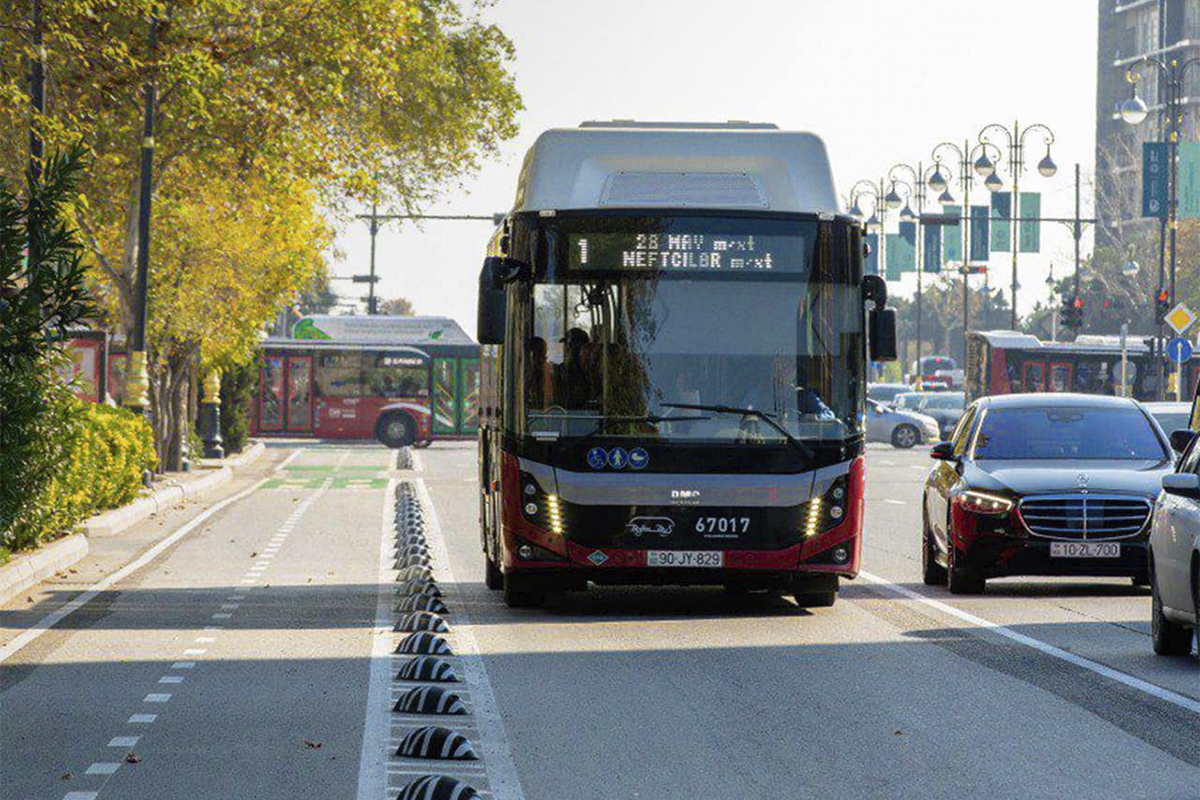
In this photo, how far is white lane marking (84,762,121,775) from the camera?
30.0 ft

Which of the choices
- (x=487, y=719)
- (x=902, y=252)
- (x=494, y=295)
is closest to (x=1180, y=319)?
(x=902, y=252)

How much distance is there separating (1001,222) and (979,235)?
1074 millimetres

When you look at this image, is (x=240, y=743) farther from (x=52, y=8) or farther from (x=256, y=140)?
(x=256, y=140)

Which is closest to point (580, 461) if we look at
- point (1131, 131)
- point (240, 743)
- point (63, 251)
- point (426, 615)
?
point (426, 615)

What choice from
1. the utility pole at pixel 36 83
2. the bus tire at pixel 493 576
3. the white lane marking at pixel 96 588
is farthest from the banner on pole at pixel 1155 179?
the bus tire at pixel 493 576

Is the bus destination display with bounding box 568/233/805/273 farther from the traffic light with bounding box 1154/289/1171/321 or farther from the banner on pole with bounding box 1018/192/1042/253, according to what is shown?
the banner on pole with bounding box 1018/192/1042/253

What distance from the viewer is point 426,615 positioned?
1503cm

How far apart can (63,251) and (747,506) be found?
17.2 ft

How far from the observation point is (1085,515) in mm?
17828

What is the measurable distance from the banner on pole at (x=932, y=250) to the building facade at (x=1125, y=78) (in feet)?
194

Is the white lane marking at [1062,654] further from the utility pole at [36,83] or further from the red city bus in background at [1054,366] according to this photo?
the red city bus in background at [1054,366]

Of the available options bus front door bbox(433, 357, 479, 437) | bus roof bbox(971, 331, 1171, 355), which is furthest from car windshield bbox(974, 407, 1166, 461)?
bus front door bbox(433, 357, 479, 437)

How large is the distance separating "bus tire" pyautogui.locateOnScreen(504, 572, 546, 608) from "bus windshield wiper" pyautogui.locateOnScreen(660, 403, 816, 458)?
165cm

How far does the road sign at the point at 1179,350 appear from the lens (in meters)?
50.8
